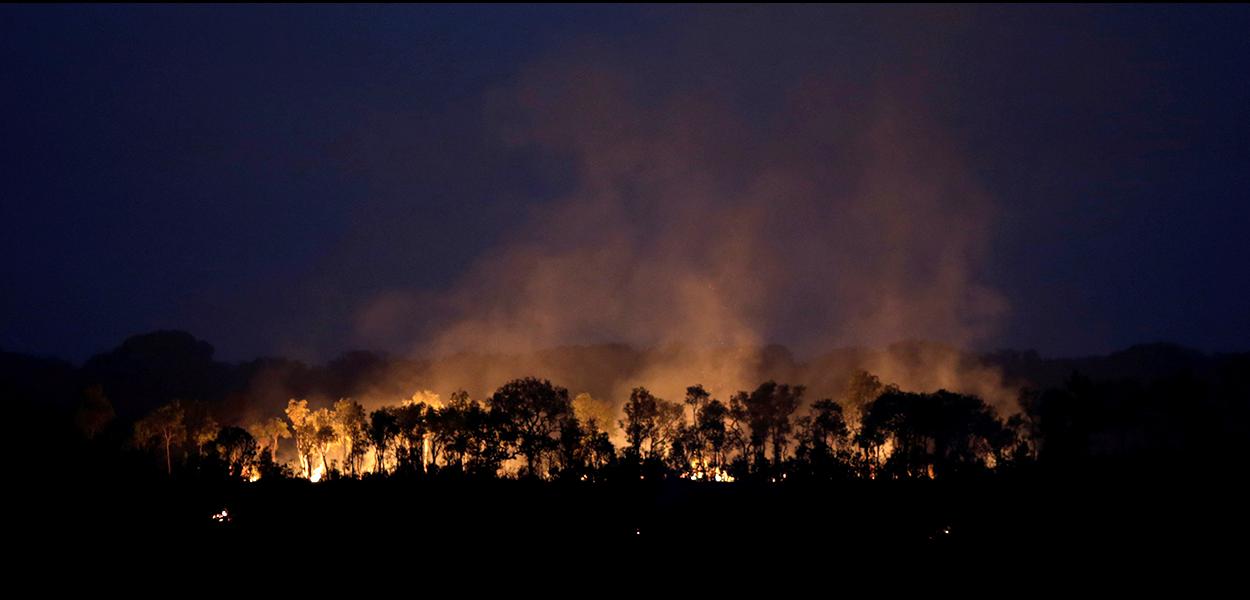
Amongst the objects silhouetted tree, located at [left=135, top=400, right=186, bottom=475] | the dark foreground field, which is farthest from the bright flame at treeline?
the dark foreground field

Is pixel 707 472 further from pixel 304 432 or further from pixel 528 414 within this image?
pixel 304 432

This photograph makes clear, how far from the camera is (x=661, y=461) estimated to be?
40688 mm

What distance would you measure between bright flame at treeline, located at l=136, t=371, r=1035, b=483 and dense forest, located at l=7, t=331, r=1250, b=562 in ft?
0.55

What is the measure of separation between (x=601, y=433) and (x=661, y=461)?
817cm

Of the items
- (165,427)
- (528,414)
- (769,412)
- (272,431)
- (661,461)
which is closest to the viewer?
(661,461)

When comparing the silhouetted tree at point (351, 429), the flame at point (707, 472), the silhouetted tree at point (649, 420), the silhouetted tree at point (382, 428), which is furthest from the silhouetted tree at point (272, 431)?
the flame at point (707, 472)

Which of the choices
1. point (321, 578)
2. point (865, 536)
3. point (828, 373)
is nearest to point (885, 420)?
point (865, 536)

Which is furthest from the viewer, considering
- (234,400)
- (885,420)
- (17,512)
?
(234,400)

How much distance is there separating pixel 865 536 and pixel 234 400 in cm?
6074

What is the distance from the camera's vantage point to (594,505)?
24.9m

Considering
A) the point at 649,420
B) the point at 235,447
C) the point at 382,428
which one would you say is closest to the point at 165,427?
the point at 235,447

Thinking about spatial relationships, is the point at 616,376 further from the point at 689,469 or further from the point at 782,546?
the point at 782,546

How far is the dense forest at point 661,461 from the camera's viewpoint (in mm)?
23875

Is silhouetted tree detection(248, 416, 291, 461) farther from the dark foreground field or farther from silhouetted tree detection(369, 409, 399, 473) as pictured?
the dark foreground field
